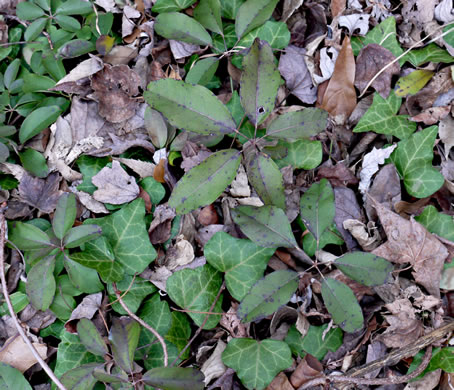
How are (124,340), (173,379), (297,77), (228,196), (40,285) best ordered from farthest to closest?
(297,77) → (228,196) → (40,285) → (124,340) → (173,379)

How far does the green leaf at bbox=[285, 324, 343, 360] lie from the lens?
1.47m

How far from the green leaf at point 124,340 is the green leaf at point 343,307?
2.22 ft

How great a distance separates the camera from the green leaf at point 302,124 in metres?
1.35

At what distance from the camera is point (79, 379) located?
1.37 metres

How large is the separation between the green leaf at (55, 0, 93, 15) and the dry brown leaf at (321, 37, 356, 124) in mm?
1100

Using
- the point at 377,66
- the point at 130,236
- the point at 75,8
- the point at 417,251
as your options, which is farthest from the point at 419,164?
the point at 75,8

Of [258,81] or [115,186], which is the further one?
[115,186]

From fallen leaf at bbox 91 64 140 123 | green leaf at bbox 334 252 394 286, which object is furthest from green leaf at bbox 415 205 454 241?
fallen leaf at bbox 91 64 140 123

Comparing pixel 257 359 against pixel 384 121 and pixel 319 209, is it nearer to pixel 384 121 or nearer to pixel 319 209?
pixel 319 209

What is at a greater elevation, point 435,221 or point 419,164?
point 419,164

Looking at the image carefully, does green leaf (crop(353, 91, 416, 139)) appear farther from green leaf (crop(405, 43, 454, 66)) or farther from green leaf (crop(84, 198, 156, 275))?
green leaf (crop(84, 198, 156, 275))

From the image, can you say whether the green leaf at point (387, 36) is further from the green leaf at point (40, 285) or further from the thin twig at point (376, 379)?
the green leaf at point (40, 285)

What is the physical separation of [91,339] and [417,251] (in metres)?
1.23

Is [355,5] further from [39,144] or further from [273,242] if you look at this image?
[39,144]
